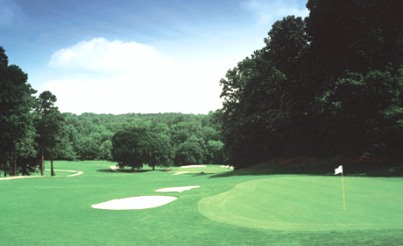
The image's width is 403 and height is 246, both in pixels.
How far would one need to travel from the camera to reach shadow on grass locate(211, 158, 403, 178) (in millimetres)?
28625

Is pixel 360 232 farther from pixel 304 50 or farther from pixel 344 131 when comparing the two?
pixel 304 50

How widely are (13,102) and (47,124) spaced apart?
41.9ft

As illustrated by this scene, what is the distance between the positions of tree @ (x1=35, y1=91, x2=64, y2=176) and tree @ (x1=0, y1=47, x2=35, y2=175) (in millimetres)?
8464

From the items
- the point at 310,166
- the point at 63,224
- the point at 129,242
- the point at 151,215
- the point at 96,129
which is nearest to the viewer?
the point at 129,242

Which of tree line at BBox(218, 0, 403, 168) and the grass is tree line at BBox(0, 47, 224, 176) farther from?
the grass

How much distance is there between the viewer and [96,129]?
528 ft

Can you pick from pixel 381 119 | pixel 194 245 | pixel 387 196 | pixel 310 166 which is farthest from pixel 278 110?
pixel 194 245

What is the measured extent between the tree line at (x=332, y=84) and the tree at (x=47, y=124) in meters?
30.6

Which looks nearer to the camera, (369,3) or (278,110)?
(369,3)

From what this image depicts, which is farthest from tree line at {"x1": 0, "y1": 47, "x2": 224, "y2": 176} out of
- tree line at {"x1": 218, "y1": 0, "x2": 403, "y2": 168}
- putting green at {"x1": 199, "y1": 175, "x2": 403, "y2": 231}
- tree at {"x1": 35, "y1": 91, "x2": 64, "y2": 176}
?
putting green at {"x1": 199, "y1": 175, "x2": 403, "y2": 231}

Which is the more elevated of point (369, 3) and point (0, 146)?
point (369, 3)

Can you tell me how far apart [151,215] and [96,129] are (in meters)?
156

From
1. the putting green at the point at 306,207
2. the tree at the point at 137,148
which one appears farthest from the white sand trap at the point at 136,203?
the tree at the point at 137,148

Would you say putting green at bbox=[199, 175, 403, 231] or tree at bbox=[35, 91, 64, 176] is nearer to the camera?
putting green at bbox=[199, 175, 403, 231]
